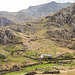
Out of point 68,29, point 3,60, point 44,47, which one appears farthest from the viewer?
point 68,29

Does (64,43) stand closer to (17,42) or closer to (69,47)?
(69,47)


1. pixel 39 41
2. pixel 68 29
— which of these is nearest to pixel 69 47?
pixel 39 41

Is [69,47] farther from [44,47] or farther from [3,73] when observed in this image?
[3,73]

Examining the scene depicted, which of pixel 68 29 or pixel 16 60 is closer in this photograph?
pixel 16 60

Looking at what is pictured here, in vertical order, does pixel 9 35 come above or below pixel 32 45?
above

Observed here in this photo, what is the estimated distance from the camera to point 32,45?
14725 centimetres

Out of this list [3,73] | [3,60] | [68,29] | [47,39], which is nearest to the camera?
[3,73]

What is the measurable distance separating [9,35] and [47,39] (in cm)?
5503

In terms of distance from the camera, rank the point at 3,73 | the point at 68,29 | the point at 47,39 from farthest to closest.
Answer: the point at 68,29 < the point at 47,39 < the point at 3,73

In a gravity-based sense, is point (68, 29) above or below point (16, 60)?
above

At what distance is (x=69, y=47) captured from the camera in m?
144

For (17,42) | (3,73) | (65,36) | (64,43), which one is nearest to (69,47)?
(64,43)

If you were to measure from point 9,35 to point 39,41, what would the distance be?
42.7m

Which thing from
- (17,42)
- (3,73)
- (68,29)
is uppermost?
(68,29)
